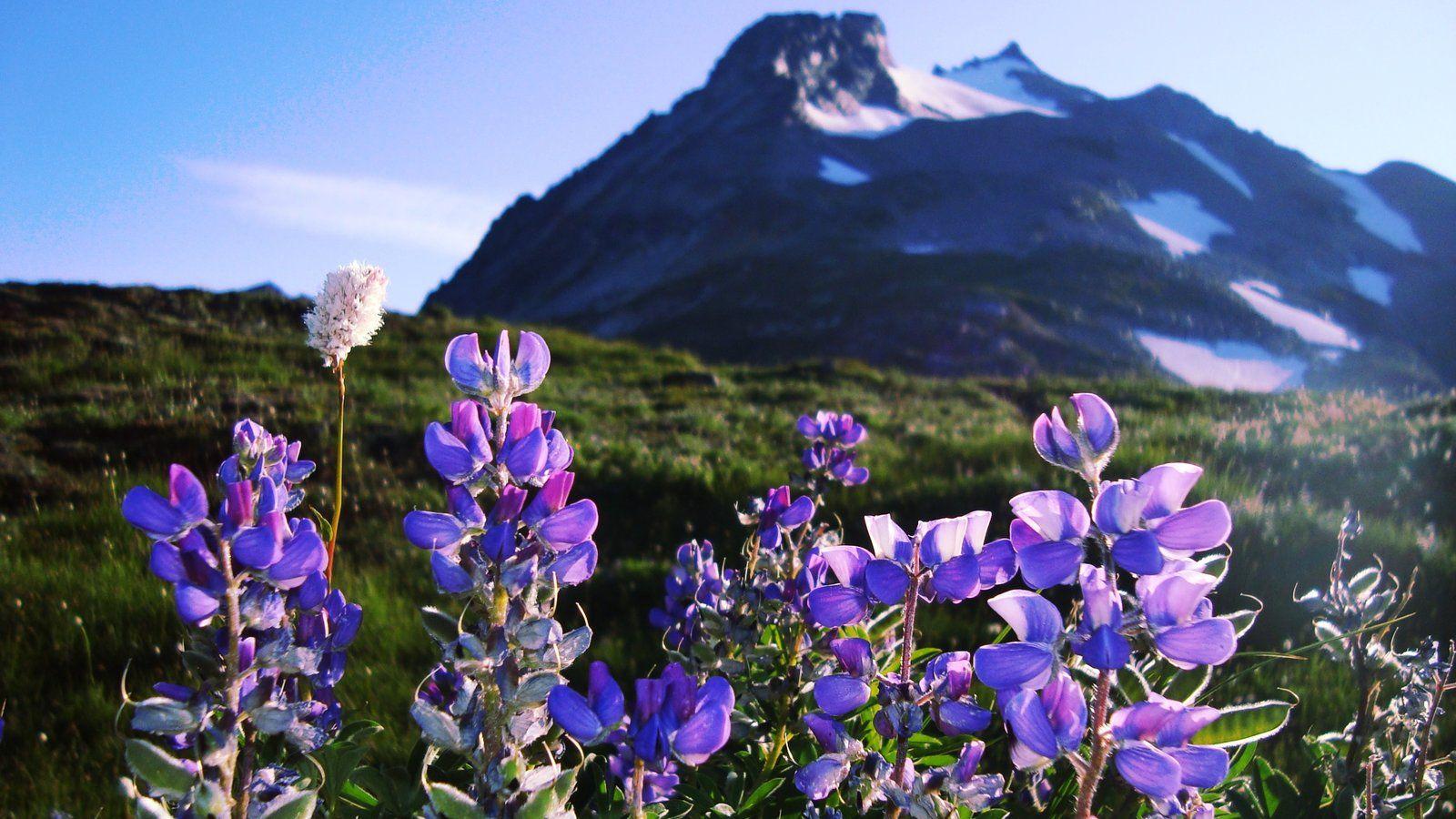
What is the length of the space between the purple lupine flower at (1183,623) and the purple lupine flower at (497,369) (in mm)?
861

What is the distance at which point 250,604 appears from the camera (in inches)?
45.6

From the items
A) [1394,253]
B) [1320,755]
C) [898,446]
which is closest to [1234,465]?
[898,446]

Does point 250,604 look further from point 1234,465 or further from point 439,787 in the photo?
point 1234,465

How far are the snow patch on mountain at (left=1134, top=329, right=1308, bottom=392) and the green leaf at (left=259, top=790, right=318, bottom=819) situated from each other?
3609 centimetres

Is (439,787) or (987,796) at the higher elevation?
(439,787)

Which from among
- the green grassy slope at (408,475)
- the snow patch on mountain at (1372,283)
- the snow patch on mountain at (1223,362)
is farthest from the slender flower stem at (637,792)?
the snow patch on mountain at (1372,283)

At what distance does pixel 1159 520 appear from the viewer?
3.42 ft

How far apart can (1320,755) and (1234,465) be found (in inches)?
206

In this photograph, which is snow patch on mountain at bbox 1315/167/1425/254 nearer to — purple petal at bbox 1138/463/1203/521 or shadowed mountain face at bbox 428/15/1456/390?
shadowed mountain face at bbox 428/15/1456/390

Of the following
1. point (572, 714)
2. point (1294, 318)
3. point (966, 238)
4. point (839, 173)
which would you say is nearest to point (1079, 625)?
point (572, 714)

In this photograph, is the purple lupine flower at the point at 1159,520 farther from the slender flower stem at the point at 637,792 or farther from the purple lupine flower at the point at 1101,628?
the slender flower stem at the point at 637,792

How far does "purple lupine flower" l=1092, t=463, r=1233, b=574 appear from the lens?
3.24 feet

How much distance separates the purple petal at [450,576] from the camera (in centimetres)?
102

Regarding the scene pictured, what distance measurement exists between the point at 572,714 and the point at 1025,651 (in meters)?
0.59
